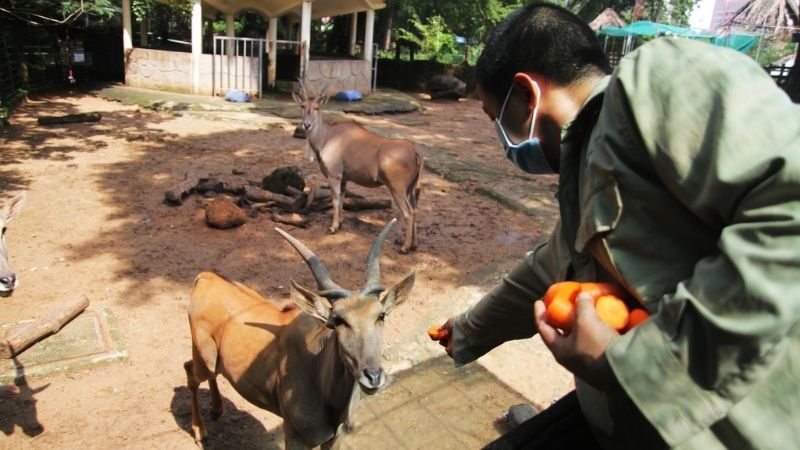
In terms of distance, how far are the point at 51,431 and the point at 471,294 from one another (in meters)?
3.45

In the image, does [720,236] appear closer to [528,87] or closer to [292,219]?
[528,87]

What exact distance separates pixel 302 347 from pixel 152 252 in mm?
3730

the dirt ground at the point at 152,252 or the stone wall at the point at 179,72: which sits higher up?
the stone wall at the point at 179,72

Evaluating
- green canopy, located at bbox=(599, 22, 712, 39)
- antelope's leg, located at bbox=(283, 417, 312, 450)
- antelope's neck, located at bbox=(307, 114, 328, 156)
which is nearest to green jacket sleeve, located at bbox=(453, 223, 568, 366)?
antelope's leg, located at bbox=(283, 417, 312, 450)

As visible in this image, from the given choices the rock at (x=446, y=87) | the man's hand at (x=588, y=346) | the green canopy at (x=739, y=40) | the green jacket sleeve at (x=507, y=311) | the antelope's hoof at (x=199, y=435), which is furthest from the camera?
the green canopy at (x=739, y=40)

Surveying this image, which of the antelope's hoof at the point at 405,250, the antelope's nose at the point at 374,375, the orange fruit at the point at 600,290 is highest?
the orange fruit at the point at 600,290

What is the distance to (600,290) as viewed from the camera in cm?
113

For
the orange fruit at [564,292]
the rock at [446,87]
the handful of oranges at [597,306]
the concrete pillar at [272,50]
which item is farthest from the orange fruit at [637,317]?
the rock at [446,87]

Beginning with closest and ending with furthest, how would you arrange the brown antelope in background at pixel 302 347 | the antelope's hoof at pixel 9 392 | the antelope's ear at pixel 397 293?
the brown antelope in background at pixel 302 347
the antelope's ear at pixel 397 293
the antelope's hoof at pixel 9 392

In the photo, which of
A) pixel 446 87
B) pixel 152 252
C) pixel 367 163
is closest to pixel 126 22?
pixel 446 87

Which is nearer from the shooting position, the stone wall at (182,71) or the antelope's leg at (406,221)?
the antelope's leg at (406,221)

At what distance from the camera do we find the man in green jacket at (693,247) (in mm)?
848

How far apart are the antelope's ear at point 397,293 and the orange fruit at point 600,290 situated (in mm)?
1934

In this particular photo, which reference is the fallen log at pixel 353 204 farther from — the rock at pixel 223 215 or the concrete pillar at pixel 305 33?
the concrete pillar at pixel 305 33
